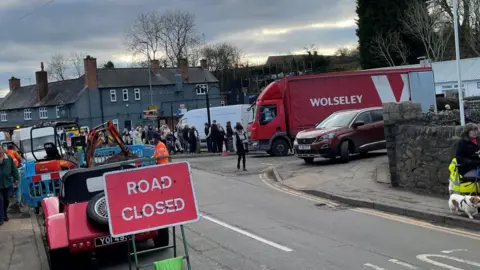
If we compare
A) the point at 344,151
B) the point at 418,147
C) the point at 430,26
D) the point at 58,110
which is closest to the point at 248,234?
the point at 418,147

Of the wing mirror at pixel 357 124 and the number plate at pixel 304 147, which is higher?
the wing mirror at pixel 357 124

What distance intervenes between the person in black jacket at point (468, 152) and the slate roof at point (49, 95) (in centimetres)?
5874

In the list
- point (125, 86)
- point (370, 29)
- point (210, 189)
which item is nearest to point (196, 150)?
point (210, 189)

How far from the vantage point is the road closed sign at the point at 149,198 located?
19.9 ft

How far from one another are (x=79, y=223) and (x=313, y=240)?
3.62 metres

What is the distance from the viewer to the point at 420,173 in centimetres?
1210

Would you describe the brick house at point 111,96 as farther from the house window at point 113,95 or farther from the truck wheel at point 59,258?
the truck wheel at point 59,258

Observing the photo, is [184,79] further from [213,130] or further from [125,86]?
[213,130]

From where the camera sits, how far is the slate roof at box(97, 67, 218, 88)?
218 ft

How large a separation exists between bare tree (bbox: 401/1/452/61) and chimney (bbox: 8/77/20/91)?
57.7 m

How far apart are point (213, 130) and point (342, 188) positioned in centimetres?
1558

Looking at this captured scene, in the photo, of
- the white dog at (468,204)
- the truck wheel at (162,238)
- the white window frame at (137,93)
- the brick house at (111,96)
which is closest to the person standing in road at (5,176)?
the truck wheel at (162,238)

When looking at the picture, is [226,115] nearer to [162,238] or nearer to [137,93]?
[162,238]

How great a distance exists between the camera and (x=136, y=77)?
6975 cm
